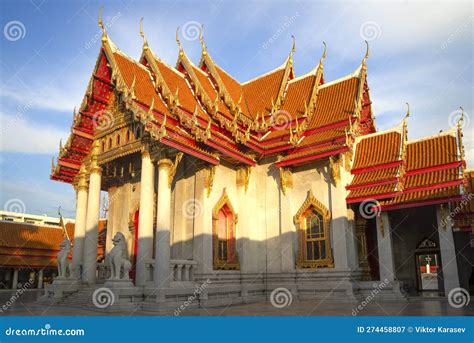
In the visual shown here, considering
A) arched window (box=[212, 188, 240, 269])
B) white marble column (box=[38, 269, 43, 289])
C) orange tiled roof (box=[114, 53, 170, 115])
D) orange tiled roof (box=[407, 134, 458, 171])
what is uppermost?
orange tiled roof (box=[114, 53, 170, 115])

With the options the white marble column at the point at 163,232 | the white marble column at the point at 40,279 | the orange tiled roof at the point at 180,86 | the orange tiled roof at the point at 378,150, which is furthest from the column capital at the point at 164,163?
the white marble column at the point at 40,279

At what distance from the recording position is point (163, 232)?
12172 millimetres

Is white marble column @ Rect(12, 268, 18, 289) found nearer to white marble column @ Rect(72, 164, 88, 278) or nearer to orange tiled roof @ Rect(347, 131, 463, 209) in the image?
white marble column @ Rect(72, 164, 88, 278)

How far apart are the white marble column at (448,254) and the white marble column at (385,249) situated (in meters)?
1.63

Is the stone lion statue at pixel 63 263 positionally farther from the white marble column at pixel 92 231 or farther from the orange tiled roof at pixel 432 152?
the orange tiled roof at pixel 432 152

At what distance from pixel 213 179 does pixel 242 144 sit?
6.72 feet

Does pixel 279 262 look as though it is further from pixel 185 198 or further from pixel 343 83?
pixel 343 83

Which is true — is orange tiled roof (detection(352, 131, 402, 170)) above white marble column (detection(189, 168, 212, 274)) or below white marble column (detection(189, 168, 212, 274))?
above

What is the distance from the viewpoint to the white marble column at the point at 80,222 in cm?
1516

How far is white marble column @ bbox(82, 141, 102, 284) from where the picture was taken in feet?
47.8

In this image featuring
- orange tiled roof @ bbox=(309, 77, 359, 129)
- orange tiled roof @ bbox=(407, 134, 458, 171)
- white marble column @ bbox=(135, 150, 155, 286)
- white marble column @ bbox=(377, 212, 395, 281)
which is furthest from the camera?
orange tiled roof @ bbox=(309, 77, 359, 129)

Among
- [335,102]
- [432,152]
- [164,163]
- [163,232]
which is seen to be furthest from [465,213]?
[164,163]

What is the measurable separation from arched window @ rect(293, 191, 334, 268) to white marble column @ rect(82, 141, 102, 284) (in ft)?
23.7

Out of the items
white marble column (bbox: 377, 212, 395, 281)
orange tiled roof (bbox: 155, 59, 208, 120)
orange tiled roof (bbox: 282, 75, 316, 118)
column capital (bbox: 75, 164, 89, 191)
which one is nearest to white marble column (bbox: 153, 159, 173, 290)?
orange tiled roof (bbox: 155, 59, 208, 120)
